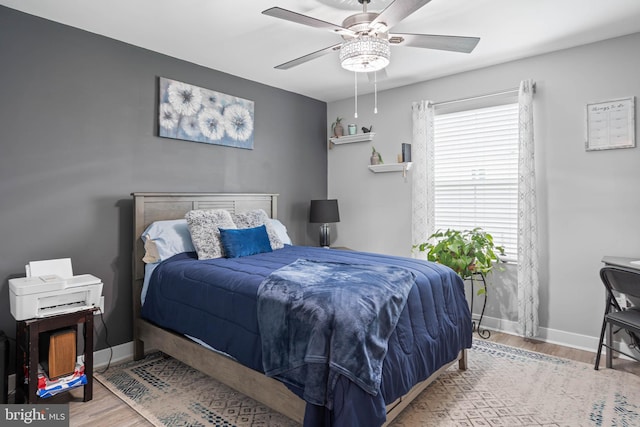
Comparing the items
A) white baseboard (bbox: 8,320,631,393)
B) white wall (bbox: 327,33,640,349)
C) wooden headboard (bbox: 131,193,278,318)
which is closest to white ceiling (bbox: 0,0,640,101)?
white wall (bbox: 327,33,640,349)

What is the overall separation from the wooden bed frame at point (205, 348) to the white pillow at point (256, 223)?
342mm

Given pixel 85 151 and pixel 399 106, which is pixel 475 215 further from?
pixel 85 151

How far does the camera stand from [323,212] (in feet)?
14.8

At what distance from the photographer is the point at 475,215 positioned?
12.7ft

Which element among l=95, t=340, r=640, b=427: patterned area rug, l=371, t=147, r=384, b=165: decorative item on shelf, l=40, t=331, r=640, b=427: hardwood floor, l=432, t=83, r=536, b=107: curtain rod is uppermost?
l=432, t=83, r=536, b=107: curtain rod

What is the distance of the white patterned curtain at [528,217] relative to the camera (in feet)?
11.1

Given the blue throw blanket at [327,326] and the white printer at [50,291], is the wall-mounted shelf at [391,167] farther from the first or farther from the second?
the white printer at [50,291]

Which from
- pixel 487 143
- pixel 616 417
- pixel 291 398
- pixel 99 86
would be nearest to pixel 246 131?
pixel 99 86

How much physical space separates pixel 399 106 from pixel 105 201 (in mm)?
3194

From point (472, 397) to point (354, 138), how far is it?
314 cm

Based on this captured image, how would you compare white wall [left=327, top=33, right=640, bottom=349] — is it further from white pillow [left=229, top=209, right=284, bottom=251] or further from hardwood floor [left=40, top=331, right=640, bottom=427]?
white pillow [left=229, top=209, right=284, bottom=251]

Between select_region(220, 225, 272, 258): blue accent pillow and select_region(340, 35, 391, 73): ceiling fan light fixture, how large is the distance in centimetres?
155

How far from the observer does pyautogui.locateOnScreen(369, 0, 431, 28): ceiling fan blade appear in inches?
73.0

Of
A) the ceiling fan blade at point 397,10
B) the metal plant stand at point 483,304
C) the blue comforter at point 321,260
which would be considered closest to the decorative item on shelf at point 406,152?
the metal plant stand at point 483,304
